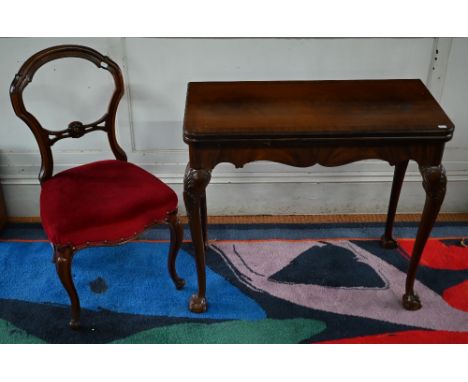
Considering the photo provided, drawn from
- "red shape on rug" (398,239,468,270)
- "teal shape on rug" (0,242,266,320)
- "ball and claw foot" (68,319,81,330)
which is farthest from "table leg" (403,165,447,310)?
"ball and claw foot" (68,319,81,330)

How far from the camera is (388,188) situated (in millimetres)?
2809

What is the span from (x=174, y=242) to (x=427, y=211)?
1008 mm

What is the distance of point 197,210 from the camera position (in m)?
1.96

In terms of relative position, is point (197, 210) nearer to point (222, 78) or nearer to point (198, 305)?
point (198, 305)

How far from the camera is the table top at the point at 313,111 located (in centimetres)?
179

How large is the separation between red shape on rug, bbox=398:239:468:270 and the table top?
866 millimetres

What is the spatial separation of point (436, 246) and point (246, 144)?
1321 mm

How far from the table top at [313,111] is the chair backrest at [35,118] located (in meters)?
0.36

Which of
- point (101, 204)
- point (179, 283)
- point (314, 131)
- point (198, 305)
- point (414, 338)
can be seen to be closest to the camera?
point (314, 131)

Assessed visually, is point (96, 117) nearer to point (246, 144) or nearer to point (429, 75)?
point (246, 144)

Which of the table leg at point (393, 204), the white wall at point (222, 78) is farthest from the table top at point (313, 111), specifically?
the table leg at point (393, 204)

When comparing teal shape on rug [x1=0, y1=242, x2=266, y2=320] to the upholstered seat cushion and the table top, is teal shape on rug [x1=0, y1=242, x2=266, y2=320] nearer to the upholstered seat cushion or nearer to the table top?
the upholstered seat cushion

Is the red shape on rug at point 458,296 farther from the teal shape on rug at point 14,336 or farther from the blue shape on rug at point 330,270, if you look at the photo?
the teal shape on rug at point 14,336

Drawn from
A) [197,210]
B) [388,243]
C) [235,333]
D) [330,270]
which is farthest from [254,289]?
[388,243]
